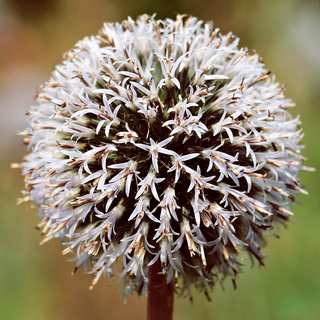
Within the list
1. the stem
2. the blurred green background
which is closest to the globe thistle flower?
the stem

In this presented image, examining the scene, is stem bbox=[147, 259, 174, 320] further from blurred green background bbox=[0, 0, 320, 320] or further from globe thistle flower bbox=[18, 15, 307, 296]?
blurred green background bbox=[0, 0, 320, 320]

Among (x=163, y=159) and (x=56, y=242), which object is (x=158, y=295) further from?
(x=56, y=242)

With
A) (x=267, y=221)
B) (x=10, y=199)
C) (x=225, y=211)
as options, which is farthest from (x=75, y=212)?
(x=10, y=199)

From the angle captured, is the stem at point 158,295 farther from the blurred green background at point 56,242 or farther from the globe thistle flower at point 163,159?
the blurred green background at point 56,242

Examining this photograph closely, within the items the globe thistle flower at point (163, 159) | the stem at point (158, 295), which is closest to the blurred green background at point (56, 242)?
the globe thistle flower at point (163, 159)

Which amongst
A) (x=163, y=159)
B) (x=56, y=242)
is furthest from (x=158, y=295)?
(x=56, y=242)

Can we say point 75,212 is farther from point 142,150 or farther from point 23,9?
point 23,9

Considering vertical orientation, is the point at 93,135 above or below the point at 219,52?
below
